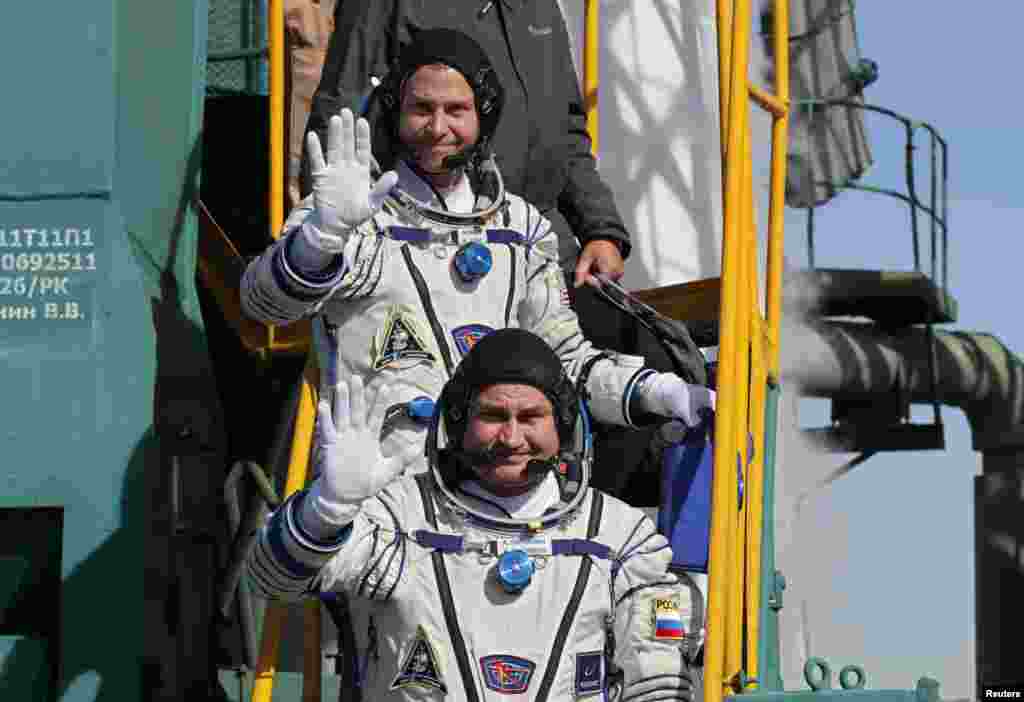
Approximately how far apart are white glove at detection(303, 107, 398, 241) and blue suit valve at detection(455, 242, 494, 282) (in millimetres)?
447

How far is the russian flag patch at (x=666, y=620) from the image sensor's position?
13.1 ft

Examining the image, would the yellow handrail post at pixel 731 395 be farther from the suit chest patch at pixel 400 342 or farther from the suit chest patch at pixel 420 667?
the suit chest patch at pixel 400 342

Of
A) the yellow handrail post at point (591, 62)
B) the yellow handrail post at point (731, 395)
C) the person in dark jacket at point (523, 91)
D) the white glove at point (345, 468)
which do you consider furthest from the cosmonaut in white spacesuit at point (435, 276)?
the yellow handrail post at point (591, 62)

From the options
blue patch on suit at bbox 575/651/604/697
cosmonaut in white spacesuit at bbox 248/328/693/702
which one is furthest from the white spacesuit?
blue patch on suit at bbox 575/651/604/697

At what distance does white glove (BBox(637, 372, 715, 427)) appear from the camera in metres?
4.47

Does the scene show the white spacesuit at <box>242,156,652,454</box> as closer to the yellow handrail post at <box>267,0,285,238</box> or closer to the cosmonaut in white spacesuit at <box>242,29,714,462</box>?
the cosmonaut in white spacesuit at <box>242,29,714,462</box>

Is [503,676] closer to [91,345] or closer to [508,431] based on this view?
[508,431]

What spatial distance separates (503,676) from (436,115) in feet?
4.75

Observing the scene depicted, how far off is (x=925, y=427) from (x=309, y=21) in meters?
8.37

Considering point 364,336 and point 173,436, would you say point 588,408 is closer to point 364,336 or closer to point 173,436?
point 364,336

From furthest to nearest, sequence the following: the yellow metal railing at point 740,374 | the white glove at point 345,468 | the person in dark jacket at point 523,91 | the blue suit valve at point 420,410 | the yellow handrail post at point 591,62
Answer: the yellow handrail post at point 591,62, the person in dark jacket at point 523,91, the blue suit valve at point 420,410, the yellow metal railing at point 740,374, the white glove at point 345,468

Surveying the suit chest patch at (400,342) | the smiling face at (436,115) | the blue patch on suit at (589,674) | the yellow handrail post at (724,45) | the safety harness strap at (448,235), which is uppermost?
the yellow handrail post at (724,45)

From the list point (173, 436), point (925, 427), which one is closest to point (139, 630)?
point (173, 436)

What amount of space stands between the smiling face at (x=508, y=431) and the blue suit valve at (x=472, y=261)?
2.51ft
